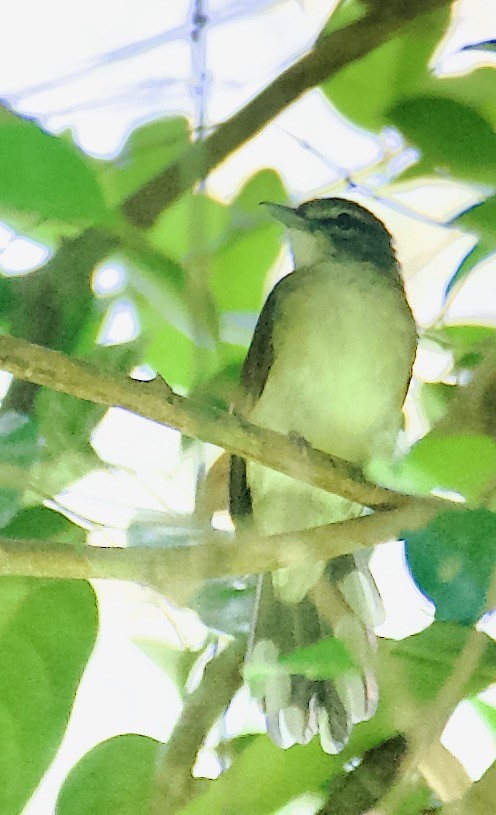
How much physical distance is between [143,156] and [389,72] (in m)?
0.17

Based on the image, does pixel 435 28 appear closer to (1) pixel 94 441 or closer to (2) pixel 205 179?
(2) pixel 205 179

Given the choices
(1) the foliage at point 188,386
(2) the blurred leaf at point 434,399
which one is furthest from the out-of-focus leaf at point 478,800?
(2) the blurred leaf at point 434,399

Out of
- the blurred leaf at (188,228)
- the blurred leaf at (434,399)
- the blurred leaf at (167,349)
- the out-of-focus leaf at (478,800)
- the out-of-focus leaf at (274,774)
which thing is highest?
the blurred leaf at (188,228)

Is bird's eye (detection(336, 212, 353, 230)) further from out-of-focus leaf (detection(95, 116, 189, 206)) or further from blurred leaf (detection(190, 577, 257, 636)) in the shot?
blurred leaf (detection(190, 577, 257, 636))

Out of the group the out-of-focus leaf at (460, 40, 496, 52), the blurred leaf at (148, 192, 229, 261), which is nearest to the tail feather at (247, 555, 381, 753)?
the blurred leaf at (148, 192, 229, 261)

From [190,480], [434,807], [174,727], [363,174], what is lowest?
[434,807]

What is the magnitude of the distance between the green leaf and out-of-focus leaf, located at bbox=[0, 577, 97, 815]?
28 millimetres

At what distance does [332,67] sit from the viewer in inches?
23.4

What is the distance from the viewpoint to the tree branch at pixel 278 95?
568mm

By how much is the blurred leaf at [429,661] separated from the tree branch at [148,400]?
9 centimetres

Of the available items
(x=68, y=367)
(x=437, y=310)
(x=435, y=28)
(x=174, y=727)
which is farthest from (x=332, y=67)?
(x=174, y=727)

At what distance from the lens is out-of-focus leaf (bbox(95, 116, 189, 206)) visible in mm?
552

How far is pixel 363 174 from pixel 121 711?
392mm

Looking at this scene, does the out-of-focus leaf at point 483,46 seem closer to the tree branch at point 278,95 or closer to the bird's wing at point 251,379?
the tree branch at point 278,95
